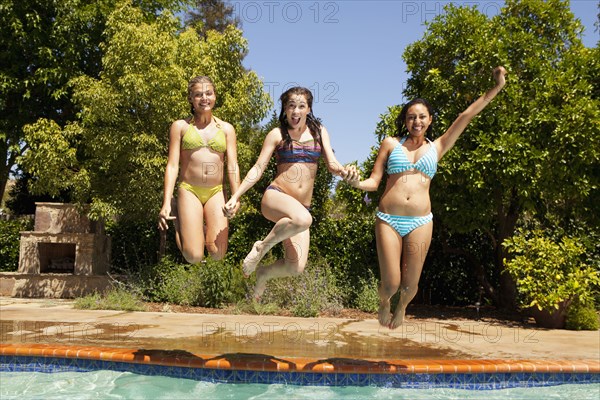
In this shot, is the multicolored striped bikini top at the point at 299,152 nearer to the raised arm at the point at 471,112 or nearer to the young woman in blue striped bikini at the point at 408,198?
the young woman in blue striped bikini at the point at 408,198

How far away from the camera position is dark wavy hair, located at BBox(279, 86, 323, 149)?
5227 millimetres

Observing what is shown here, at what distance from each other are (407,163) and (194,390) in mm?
3537

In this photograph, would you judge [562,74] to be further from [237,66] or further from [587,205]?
[237,66]

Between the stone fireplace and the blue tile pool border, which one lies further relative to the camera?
the stone fireplace

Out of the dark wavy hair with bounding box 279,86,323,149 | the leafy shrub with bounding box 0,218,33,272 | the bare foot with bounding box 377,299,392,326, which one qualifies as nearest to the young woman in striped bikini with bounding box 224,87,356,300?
the dark wavy hair with bounding box 279,86,323,149

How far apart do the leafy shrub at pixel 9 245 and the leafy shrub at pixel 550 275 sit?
12950 millimetres

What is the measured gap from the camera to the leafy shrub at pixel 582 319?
34.5 ft

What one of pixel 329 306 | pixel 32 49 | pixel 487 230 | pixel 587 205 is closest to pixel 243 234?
pixel 329 306

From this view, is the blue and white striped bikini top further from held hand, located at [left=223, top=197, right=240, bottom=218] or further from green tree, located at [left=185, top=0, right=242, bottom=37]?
green tree, located at [left=185, top=0, right=242, bottom=37]

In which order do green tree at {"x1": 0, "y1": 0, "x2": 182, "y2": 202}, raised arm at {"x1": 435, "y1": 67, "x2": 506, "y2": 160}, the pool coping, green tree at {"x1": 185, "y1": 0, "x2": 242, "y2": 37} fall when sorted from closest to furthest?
1. raised arm at {"x1": 435, "y1": 67, "x2": 506, "y2": 160}
2. the pool coping
3. green tree at {"x1": 0, "y1": 0, "x2": 182, "y2": 202}
4. green tree at {"x1": 185, "y1": 0, "x2": 242, "y2": 37}

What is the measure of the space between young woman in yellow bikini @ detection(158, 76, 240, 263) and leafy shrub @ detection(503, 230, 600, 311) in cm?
704

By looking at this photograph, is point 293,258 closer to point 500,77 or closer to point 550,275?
point 500,77

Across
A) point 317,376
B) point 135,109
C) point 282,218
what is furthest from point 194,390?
point 135,109

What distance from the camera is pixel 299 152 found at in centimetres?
517
